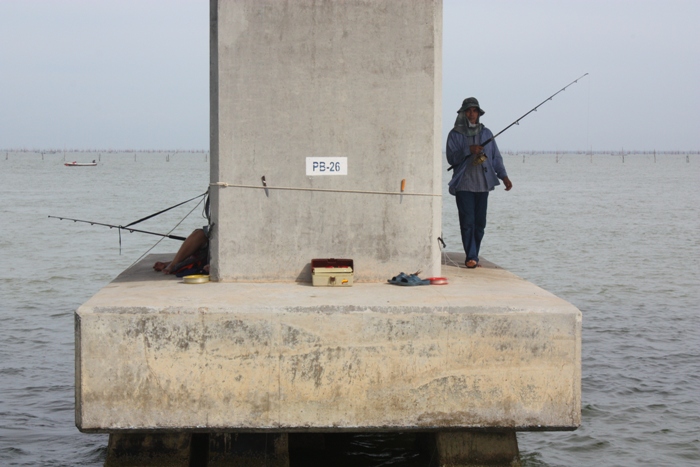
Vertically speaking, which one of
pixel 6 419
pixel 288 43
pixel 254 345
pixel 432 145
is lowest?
pixel 6 419

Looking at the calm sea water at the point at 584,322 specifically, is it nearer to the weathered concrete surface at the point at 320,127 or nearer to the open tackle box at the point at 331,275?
the open tackle box at the point at 331,275

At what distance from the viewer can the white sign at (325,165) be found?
6523mm

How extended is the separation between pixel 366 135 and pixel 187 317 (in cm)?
185

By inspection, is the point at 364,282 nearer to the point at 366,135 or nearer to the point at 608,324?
the point at 366,135

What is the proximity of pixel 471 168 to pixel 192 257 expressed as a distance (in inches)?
98.4

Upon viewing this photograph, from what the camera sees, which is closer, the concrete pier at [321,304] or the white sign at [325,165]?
the concrete pier at [321,304]

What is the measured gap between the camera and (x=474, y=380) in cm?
566

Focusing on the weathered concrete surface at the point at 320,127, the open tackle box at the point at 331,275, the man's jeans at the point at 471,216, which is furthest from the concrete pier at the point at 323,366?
the man's jeans at the point at 471,216

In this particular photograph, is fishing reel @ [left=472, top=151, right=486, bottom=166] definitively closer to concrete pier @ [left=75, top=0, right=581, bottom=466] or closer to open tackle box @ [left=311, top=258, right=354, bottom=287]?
concrete pier @ [left=75, top=0, right=581, bottom=466]

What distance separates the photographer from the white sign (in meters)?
6.52

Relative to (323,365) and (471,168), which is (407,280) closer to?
(323,365)

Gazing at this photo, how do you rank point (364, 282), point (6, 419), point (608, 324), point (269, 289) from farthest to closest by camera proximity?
point (608, 324)
point (6, 419)
point (364, 282)
point (269, 289)

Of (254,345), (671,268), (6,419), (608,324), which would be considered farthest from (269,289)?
(671,268)

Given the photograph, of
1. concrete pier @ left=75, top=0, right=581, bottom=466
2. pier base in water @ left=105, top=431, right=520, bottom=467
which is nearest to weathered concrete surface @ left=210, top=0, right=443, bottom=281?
concrete pier @ left=75, top=0, right=581, bottom=466
